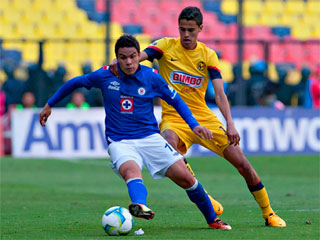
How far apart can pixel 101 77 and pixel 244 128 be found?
11.2 metres

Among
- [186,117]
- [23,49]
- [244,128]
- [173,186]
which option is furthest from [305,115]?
[186,117]

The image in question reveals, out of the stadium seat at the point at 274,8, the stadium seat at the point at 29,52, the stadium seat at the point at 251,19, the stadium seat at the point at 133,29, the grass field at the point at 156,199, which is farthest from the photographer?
the stadium seat at the point at 251,19

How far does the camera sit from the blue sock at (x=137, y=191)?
6.42 m

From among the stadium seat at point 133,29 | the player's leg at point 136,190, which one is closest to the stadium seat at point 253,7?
the stadium seat at point 133,29

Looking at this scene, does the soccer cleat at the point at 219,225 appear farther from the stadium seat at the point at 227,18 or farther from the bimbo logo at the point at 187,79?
the stadium seat at the point at 227,18

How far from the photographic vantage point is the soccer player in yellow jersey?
7684mm

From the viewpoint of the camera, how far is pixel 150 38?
76.7 ft

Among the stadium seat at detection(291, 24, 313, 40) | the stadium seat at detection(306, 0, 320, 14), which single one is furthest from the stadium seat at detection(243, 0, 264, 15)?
the stadium seat at detection(306, 0, 320, 14)

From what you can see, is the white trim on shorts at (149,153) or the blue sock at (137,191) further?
the white trim on shorts at (149,153)

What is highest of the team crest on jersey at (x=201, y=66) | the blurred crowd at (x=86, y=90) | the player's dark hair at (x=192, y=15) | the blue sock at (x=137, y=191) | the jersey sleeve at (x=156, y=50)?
the player's dark hair at (x=192, y=15)

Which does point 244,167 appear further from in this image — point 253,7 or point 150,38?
point 253,7

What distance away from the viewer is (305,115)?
59.8ft

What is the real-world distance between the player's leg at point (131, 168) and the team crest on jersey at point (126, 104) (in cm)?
29

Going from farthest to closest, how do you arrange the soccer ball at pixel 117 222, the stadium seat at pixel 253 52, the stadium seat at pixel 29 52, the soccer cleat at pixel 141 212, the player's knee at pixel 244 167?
the stadium seat at pixel 253 52 → the stadium seat at pixel 29 52 → the player's knee at pixel 244 167 → the soccer ball at pixel 117 222 → the soccer cleat at pixel 141 212
